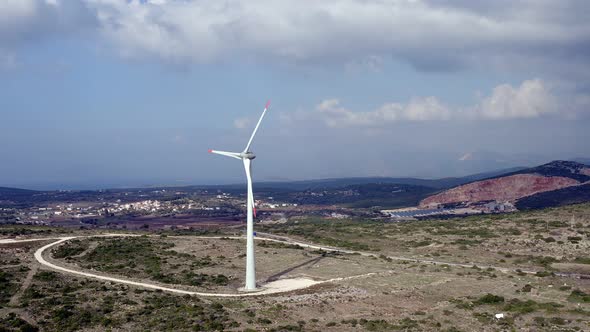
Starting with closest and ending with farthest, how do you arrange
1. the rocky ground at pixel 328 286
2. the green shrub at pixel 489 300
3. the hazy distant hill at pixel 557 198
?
the rocky ground at pixel 328 286
the green shrub at pixel 489 300
the hazy distant hill at pixel 557 198

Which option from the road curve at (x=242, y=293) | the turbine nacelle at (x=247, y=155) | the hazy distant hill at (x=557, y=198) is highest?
the turbine nacelle at (x=247, y=155)

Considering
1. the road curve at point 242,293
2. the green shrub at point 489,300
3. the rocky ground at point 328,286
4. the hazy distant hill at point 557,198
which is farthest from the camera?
the hazy distant hill at point 557,198

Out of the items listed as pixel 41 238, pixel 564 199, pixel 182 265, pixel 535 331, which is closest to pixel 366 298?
pixel 535 331

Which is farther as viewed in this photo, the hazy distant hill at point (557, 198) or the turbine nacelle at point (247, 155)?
the hazy distant hill at point (557, 198)

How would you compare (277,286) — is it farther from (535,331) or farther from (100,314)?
(535,331)

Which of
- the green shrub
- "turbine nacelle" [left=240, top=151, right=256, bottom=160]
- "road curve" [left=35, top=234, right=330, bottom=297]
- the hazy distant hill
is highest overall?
"turbine nacelle" [left=240, top=151, right=256, bottom=160]

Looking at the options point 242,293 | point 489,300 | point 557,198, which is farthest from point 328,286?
point 557,198

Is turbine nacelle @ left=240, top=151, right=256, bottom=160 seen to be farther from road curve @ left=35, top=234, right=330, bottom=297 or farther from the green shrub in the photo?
the green shrub

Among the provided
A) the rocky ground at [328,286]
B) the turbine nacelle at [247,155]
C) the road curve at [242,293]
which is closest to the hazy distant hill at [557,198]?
the rocky ground at [328,286]

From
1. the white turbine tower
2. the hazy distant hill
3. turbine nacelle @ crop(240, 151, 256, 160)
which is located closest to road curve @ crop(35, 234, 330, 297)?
the white turbine tower

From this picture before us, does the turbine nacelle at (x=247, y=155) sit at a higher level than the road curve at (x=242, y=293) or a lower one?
Result: higher

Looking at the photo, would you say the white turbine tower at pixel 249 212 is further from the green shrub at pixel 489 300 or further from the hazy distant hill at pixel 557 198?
the hazy distant hill at pixel 557 198
